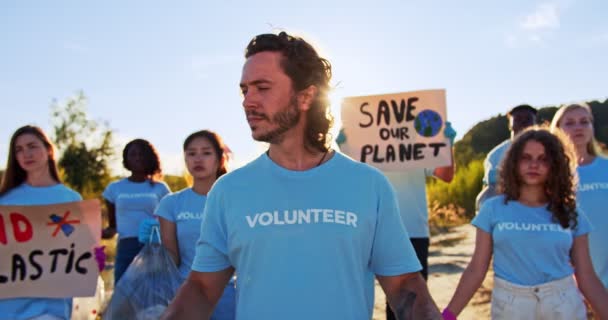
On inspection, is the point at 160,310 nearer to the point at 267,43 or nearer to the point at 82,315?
the point at 82,315

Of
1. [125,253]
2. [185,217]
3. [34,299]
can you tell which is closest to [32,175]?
[34,299]

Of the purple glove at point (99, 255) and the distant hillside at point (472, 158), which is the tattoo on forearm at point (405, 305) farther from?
the distant hillside at point (472, 158)

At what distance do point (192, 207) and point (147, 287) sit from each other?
649 mm

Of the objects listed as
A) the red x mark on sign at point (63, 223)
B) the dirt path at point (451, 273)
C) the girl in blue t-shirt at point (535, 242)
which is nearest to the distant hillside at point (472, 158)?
the dirt path at point (451, 273)

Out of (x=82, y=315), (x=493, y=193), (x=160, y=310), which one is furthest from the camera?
(x=493, y=193)

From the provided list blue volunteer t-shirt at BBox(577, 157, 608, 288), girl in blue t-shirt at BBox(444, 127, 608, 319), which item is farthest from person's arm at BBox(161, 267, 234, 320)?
blue volunteer t-shirt at BBox(577, 157, 608, 288)

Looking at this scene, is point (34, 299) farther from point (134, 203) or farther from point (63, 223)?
point (134, 203)

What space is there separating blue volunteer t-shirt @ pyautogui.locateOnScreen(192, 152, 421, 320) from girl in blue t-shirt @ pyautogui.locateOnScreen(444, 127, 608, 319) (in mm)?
1579

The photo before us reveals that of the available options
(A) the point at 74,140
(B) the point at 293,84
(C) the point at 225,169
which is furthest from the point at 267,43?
(A) the point at 74,140

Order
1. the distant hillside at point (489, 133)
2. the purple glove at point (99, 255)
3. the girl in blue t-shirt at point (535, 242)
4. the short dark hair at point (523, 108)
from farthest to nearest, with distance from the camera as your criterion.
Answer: the distant hillside at point (489, 133)
the short dark hair at point (523, 108)
the purple glove at point (99, 255)
the girl in blue t-shirt at point (535, 242)

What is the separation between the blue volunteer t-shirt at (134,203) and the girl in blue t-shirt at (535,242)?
12.7ft

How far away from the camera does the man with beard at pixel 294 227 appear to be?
217 cm

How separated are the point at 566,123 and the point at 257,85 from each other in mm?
3407

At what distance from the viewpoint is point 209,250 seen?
2.31m
